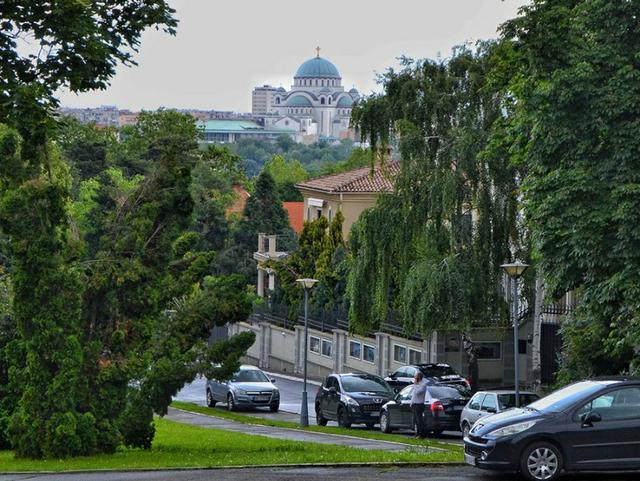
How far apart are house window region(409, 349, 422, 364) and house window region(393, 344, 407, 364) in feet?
1.40

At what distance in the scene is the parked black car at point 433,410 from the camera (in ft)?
115

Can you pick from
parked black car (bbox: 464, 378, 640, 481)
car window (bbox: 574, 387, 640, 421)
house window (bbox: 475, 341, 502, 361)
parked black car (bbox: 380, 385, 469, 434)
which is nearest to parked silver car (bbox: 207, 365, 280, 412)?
house window (bbox: 475, 341, 502, 361)

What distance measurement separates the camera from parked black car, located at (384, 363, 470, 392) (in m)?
43.2

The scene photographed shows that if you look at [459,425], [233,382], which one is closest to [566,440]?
[459,425]

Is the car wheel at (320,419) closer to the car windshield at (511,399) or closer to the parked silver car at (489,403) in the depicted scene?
the parked silver car at (489,403)

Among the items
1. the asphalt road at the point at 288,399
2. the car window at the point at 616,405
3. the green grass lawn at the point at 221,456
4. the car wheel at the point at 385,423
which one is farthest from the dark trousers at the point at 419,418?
the car window at the point at 616,405

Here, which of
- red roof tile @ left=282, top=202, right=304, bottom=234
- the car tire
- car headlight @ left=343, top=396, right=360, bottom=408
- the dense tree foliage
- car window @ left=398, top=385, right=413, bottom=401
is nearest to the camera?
the car tire

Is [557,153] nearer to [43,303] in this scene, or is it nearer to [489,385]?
[43,303]

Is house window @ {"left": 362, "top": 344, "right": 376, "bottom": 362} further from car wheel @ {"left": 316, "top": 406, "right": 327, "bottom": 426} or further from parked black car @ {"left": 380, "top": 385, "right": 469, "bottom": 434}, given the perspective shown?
parked black car @ {"left": 380, "top": 385, "right": 469, "bottom": 434}

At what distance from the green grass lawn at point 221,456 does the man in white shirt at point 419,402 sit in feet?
13.3

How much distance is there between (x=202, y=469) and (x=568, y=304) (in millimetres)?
29165

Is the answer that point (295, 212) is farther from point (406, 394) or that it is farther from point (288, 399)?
point (406, 394)

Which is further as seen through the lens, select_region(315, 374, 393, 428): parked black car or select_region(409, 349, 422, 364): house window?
select_region(409, 349, 422, 364): house window

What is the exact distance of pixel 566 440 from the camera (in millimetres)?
19359
